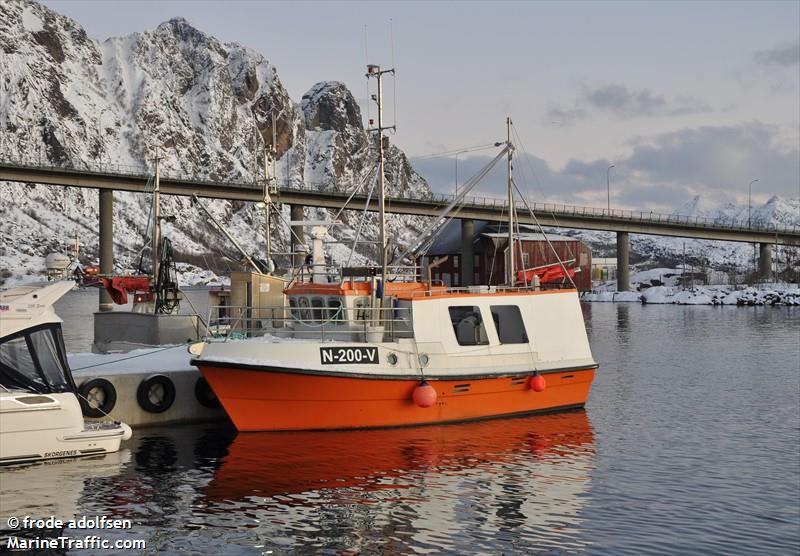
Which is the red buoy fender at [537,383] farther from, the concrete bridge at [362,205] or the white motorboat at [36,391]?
the concrete bridge at [362,205]

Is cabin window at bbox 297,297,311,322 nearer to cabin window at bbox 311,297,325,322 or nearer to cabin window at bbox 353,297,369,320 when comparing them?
cabin window at bbox 311,297,325,322

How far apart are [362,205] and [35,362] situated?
94369 mm

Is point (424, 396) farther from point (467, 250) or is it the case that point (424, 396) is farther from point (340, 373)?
point (467, 250)

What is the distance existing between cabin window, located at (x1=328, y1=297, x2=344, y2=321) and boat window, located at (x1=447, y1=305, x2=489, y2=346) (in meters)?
3.65

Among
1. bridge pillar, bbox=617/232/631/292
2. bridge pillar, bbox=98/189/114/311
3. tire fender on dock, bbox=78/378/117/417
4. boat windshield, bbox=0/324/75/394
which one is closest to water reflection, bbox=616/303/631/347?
bridge pillar, bbox=617/232/631/292

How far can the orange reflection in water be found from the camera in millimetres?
20672

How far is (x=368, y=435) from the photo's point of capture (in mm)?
25141

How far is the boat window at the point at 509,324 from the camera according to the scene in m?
28.7

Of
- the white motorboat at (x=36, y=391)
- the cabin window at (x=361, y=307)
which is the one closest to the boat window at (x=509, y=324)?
the cabin window at (x=361, y=307)

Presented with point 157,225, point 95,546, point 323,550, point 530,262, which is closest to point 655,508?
point 323,550

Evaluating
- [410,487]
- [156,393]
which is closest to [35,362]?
[156,393]

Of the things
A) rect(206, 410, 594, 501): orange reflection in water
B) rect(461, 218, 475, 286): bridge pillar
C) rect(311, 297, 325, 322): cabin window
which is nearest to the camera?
rect(206, 410, 594, 501): orange reflection in water

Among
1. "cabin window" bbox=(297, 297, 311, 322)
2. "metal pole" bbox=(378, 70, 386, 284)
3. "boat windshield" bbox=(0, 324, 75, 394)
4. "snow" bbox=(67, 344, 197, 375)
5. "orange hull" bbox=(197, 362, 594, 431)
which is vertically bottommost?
"orange hull" bbox=(197, 362, 594, 431)

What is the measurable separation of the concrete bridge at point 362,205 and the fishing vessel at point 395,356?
230 feet
